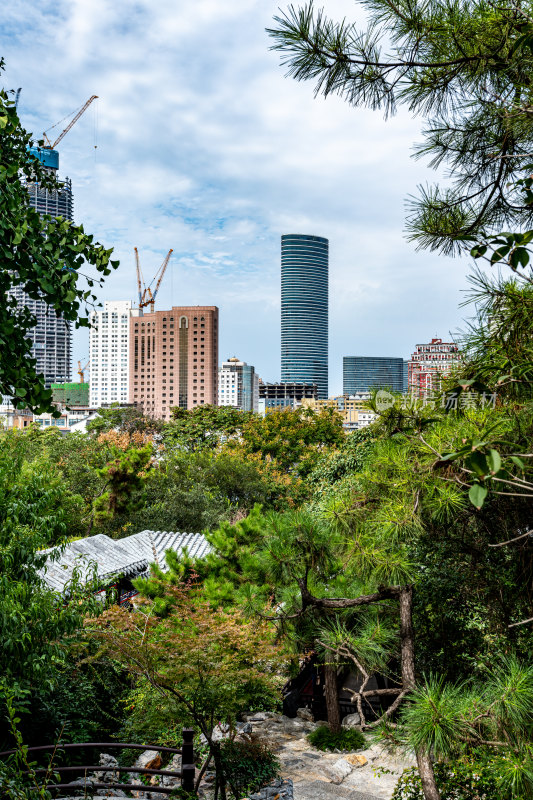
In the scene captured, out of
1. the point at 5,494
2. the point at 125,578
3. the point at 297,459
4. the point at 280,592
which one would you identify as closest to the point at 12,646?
the point at 5,494

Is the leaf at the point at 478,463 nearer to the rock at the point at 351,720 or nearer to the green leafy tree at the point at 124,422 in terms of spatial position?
the rock at the point at 351,720

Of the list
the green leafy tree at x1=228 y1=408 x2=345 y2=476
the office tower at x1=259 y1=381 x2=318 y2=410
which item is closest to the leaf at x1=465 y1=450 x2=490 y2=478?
the green leafy tree at x1=228 y1=408 x2=345 y2=476

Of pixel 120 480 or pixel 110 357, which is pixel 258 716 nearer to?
pixel 120 480

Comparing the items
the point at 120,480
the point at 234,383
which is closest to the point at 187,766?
the point at 120,480

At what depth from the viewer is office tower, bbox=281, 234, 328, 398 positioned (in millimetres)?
157875

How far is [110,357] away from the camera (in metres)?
106

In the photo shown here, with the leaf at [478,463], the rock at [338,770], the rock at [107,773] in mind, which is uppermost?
the leaf at [478,463]

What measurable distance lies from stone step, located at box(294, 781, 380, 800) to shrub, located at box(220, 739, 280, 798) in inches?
15.7

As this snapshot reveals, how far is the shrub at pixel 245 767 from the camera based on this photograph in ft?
16.2

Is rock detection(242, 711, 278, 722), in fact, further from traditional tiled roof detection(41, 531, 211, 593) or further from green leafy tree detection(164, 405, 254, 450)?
green leafy tree detection(164, 405, 254, 450)

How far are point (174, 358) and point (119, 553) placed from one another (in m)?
75.1

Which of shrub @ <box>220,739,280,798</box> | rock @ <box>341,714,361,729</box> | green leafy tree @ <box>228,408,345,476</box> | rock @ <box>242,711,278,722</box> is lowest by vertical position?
rock @ <box>242,711,278,722</box>

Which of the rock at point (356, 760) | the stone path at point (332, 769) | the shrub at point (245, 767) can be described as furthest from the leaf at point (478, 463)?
the rock at point (356, 760)

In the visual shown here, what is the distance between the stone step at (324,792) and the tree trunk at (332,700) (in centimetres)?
130
